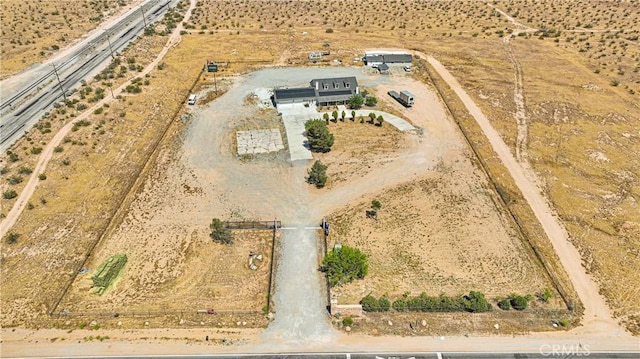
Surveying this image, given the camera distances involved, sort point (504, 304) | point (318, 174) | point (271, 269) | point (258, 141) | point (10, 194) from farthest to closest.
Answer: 1. point (258, 141)
2. point (318, 174)
3. point (10, 194)
4. point (271, 269)
5. point (504, 304)

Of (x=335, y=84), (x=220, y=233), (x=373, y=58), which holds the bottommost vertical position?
(x=220, y=233)

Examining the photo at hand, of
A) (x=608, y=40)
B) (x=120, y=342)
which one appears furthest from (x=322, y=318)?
(x=608, y=40)

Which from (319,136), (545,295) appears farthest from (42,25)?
(545,295)

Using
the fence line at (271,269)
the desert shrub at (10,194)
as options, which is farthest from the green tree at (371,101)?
the desert shrub at (10,194)

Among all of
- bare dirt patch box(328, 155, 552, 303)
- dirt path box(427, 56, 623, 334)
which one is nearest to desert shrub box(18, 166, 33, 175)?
bare dirt patch box(328, 155, 552, 303)

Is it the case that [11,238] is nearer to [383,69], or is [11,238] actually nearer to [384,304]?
[384,304]

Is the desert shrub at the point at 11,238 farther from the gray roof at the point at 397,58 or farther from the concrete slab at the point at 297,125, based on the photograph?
the gray roof at the point at 397,58

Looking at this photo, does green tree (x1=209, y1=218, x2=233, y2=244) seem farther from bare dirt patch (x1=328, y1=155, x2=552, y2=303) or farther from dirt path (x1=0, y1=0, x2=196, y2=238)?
dirt path (x1=0, y1=0, x2=196, y2=238)

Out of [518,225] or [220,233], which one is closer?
[220,233]
